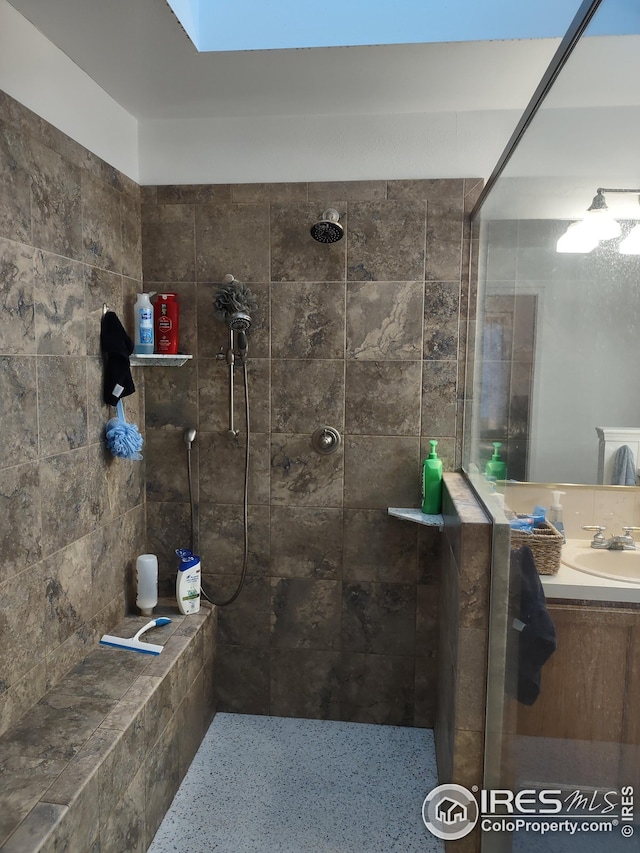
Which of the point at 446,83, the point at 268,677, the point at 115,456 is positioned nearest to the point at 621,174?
the point at 446,83

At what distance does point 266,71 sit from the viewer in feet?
6.93

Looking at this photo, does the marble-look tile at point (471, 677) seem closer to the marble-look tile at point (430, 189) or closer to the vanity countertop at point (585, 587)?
the vanity countertop at point (585, 587)

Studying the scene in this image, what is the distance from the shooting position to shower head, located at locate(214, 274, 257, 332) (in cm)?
243

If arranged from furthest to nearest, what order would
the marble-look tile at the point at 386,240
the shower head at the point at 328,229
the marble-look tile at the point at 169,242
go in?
the marble-look tile at the point at 169,242 < the marble-look tile at the point at 386,240 < the shower head at the point at 328,229

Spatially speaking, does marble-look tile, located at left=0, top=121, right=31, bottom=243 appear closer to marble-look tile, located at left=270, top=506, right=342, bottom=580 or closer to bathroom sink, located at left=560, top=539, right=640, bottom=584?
marble-look tile, located at left=270, top=506, right=342, bottom=580

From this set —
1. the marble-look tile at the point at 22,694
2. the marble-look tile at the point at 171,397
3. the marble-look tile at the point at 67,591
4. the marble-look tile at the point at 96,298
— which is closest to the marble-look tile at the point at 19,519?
the marble-look tile at the point at 67,591

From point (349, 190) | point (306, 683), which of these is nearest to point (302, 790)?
point (306, 683)

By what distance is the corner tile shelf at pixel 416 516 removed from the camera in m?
2.32

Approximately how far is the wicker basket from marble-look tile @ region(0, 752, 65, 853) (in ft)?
4.21

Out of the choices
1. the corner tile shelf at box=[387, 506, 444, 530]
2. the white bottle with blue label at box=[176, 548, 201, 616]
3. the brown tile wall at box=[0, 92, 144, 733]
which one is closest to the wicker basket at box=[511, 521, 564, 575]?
the corner tile shelf at box=[387, 506, 444, 530]

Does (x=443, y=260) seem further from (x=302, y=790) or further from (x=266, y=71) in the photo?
(x=302, y=790)

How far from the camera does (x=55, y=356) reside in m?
1.96

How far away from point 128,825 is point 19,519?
0.97m

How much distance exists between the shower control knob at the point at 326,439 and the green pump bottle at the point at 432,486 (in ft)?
1.29
